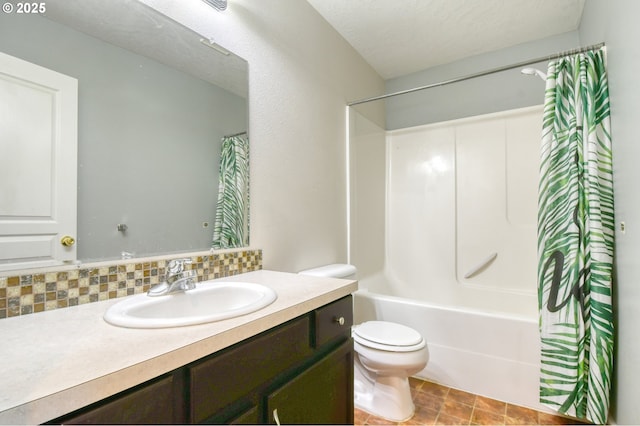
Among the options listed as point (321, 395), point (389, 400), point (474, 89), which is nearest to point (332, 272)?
point (389, 400)

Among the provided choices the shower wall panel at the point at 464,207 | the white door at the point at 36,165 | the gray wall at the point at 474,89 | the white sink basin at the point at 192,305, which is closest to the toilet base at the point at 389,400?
the white sink basin at the point at 192,305

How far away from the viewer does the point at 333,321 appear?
105 centimetres

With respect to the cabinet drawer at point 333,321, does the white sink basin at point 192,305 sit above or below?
above

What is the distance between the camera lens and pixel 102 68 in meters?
0.97

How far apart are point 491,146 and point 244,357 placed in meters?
2.56

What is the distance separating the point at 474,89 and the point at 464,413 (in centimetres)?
246

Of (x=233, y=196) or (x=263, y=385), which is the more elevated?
(x=233, y=196)

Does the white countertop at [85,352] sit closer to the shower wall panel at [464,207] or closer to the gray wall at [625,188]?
the gray wall at [625,188]

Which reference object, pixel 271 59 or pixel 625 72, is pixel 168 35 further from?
pixel 625 72

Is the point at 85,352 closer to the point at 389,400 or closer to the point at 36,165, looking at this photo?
the point at 36,165

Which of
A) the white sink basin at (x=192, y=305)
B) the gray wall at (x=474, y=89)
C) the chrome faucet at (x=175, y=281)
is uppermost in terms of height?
the gray wall at (x=474, y=89)

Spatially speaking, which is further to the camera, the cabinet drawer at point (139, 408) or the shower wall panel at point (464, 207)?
the shower wall panel at point (464, 207)

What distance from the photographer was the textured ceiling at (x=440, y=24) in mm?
1986

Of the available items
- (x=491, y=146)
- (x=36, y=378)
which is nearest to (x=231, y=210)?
(x=36, y=378)
